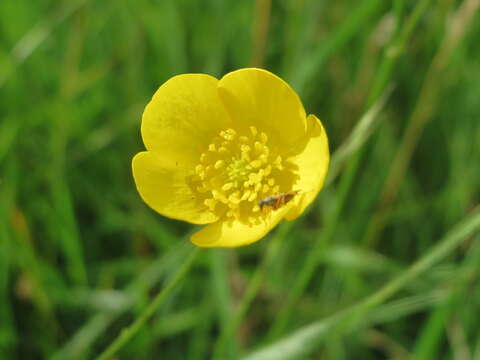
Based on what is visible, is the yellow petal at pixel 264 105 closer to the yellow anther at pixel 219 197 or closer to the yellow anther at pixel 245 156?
the yellow anther at pixel 245 156

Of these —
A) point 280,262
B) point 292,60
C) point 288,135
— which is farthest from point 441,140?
point 288,135

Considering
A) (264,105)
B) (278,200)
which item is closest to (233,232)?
(278,200)

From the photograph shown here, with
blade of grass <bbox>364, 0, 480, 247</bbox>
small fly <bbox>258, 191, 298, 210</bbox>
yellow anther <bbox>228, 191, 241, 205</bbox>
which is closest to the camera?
small fly <bbox>258, 191, 298, 210</bbox>

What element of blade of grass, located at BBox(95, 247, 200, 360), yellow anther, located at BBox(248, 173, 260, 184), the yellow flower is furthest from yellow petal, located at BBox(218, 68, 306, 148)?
blade of grass, located at BBox(95, 247, 200, 360)

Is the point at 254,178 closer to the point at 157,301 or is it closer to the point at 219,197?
the point at 219,197

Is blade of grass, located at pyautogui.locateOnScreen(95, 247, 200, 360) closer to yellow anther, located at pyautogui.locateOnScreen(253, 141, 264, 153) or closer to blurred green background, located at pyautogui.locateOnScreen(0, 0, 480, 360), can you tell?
yellow anther, located at pyautogui.locateOnScreen(253, 141, 264, 153)

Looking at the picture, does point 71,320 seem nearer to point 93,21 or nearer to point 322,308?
point 322,308

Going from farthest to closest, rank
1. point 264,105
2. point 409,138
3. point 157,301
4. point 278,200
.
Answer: point 409,138 → point 264,105 → point 278,200 → point 157,301
